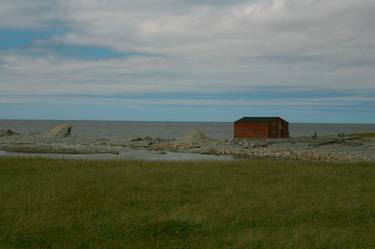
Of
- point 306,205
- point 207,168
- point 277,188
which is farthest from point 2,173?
point 306,205

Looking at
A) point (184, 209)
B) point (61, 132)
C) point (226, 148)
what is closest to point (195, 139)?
point (226, 148)

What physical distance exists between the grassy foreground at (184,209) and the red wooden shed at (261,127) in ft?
189

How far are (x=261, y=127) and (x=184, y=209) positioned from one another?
222 feet

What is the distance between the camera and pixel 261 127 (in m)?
80.8

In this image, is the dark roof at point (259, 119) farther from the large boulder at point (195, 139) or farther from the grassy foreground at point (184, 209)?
the grassy foreground at point (184, 209)

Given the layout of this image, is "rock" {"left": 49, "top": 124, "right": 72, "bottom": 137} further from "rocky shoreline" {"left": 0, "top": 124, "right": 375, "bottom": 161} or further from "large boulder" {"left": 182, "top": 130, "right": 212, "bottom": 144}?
"large boulder" {"left": 182, "top": 130, "right": 212, "bottom": 144}

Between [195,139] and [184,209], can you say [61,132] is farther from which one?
[184,209]

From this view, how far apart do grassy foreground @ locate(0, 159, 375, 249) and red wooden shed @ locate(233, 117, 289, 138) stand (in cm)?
5762

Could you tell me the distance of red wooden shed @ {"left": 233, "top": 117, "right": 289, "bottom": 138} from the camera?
80.8 m

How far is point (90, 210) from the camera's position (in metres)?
14.0

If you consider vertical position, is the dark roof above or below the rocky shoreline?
above

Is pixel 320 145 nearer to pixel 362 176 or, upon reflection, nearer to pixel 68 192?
pixel 362 176

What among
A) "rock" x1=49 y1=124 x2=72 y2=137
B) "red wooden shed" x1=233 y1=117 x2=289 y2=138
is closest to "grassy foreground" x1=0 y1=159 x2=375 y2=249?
"red wooden shed" x1=233 y1=117 x2=289 y2=138

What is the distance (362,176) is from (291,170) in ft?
10.2
